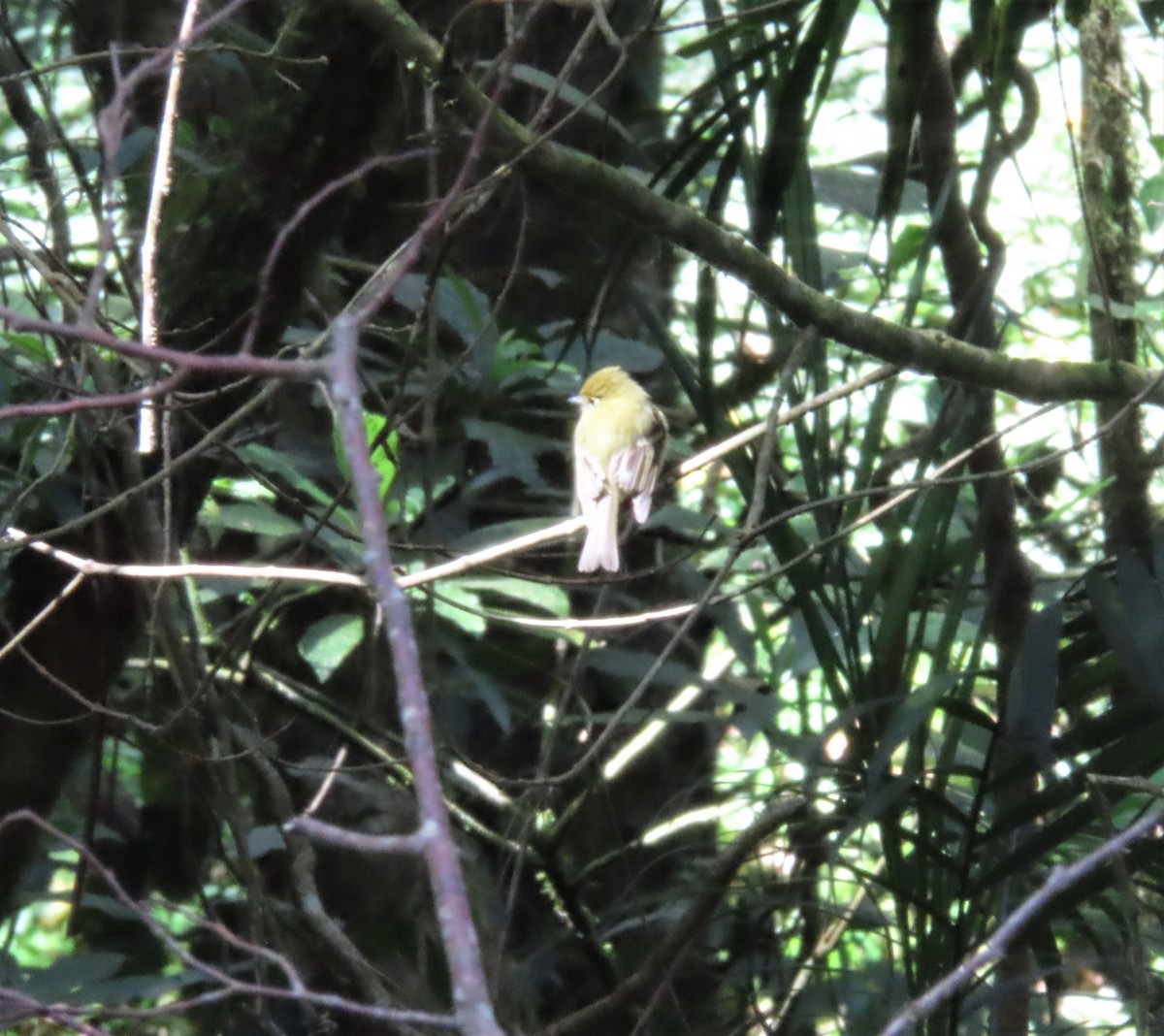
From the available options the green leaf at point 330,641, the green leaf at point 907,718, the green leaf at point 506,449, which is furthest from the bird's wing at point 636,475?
the green leaf at point 907,718

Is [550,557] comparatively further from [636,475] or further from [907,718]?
[907,718]

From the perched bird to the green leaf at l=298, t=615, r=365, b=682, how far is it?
469 mm

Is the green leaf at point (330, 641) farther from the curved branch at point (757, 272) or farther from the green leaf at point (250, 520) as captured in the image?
the curved branch at point (757, 272)

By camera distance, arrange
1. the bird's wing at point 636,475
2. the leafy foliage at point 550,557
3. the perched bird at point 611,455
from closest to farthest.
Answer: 1. the leafy foliage at point 550,557
2. the perched bird at point 611,455
3. the bird's wing at point 636,475

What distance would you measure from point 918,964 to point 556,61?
9.37 ft

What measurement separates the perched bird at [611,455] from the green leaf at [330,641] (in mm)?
469

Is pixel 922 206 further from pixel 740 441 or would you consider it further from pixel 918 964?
pixel 918 964

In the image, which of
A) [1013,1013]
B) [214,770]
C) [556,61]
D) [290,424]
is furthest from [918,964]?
[556,61]

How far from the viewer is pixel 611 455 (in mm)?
3406

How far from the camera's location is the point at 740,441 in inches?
85.1

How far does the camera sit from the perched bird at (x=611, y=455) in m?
3.15

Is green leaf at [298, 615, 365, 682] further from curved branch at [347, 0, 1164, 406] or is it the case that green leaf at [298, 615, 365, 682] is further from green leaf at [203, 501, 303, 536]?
curved branch at [347, 0, 1164, 406]

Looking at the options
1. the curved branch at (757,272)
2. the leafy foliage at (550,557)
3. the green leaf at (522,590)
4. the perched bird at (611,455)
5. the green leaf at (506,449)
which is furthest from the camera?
the perched bird at (611,455)

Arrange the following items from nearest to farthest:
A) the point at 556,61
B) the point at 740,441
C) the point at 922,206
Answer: the point at 740,441
the point at 922,206
the point at 556,61
